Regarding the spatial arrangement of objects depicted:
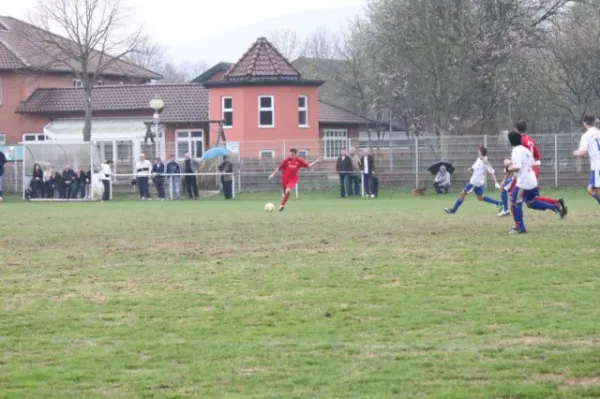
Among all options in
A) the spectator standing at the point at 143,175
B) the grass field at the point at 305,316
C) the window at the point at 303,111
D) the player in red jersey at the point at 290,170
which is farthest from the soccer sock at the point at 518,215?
the window at the point at 303,111

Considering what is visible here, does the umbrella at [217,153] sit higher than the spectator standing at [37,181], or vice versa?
the umbrella at [217,153]

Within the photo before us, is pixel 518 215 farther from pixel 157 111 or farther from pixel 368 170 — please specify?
pixel 157 111

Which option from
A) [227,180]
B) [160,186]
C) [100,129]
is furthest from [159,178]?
[100,129]

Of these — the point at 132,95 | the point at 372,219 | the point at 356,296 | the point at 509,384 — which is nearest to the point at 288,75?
the point at 132,95

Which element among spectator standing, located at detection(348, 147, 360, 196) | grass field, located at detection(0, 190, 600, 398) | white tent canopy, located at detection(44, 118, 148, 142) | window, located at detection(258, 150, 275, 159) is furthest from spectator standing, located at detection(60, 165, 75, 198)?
grass field, located at detection(0, 190, 600, 398)

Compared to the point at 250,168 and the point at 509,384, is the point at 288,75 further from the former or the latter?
→ the point at 509,384

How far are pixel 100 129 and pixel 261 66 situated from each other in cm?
1185

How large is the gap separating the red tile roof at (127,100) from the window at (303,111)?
6969 mm

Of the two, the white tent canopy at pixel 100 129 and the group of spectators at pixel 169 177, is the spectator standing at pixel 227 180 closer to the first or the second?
the group of spectators at pixel 169 177

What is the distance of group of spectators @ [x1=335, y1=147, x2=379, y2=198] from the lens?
1626 inches

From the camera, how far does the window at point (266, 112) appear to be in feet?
192

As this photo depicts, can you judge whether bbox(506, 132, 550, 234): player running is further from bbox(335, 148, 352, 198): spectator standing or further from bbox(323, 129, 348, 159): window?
bbox(323, 129, 348, 159): window

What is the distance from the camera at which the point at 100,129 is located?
6469 centimetres

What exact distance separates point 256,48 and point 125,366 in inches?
2019
